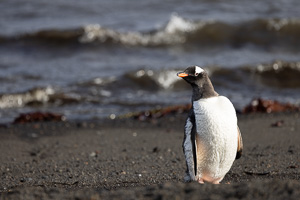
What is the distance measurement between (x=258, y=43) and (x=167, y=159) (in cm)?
1182

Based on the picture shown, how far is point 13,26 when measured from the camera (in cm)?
2011

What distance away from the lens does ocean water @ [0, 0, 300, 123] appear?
12.2 meters

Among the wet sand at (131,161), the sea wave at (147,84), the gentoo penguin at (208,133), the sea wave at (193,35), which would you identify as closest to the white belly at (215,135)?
the gentoo penguin at (208,133)

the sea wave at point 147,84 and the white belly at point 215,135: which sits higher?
the white belly at point 215,135

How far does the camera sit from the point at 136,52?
17.2 metres

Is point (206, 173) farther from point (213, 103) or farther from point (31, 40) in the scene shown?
point (31, 40)

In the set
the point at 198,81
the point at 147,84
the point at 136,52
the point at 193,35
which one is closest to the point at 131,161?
the point at 198,81

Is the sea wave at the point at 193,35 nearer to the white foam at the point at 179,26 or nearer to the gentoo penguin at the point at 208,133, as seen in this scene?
the white foam at the point at 179,26

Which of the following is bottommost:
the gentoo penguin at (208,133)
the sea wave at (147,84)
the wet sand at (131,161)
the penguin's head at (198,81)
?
the sea wave at (147,84)

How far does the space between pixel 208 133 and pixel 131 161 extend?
2146 millimetres

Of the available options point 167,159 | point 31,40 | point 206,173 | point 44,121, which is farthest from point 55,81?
point 206,173

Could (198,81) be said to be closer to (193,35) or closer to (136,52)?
(136,52)

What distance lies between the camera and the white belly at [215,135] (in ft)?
15.8

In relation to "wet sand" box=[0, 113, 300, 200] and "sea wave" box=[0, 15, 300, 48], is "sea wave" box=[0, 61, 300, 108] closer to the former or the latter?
"wet sand" box=[0, 113, 300, 200]
